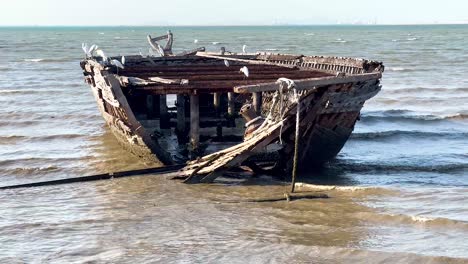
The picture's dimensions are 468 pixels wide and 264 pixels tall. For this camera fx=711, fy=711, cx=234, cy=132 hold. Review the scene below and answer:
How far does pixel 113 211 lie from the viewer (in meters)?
11.5

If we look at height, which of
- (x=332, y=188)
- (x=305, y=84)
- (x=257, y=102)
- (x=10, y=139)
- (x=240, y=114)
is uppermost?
(x=305, y=84)

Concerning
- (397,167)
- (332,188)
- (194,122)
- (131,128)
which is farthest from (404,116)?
(131,128)

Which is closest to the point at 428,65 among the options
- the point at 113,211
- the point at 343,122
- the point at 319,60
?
the point at 319,60

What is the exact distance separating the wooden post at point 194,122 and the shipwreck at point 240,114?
0.06ft

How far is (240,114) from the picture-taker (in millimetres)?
14016

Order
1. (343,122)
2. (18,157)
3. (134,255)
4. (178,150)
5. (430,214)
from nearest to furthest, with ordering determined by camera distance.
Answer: (134,255) < (430,214) < (343,122) < (178,150) < (18,157)

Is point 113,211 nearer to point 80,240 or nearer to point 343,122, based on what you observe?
point 80,240

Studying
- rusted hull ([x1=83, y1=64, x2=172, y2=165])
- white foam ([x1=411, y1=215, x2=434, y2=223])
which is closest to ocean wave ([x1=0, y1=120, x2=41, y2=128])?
rusted hull ([x1=83, y1=64, x2=172, y2=165])

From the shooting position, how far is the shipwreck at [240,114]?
37.8 ft

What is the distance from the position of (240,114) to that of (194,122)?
3.60 ft

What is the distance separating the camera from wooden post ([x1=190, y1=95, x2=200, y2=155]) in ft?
43.5

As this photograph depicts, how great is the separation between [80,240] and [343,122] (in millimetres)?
5585

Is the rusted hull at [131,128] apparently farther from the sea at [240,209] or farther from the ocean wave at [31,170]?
the ocean wave at [31,170]

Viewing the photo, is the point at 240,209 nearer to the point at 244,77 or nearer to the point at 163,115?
the point at 244,77
